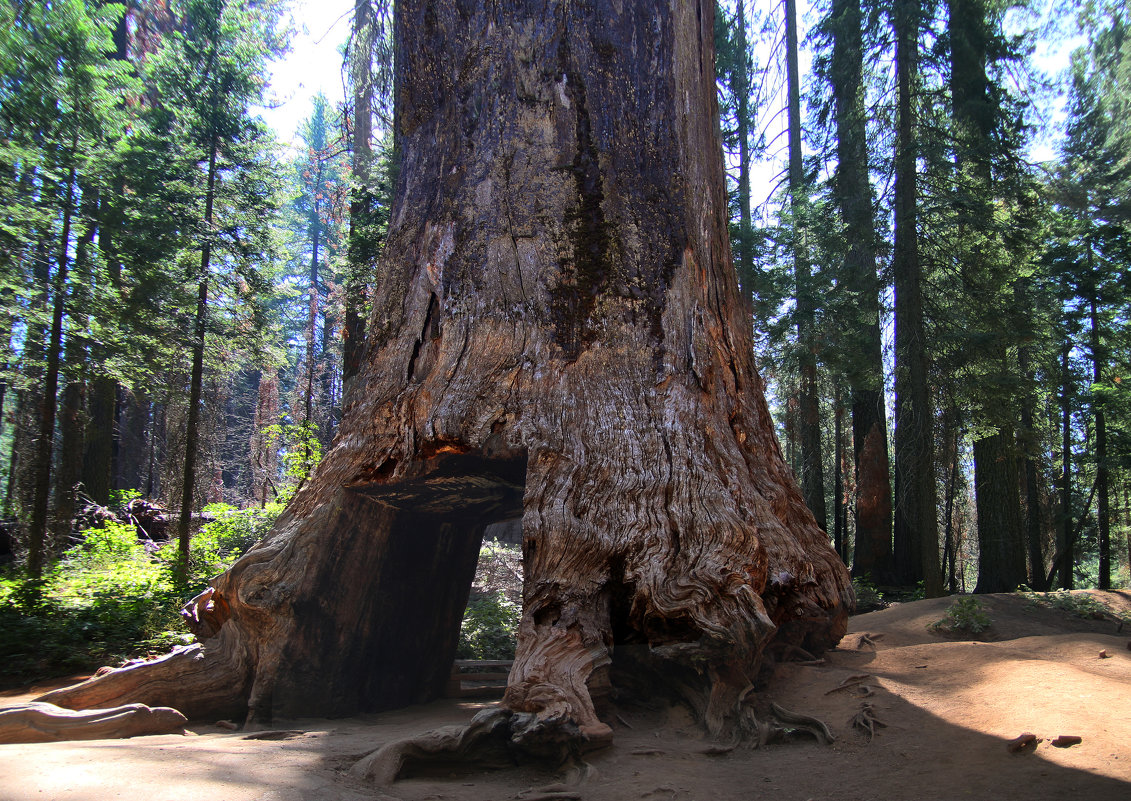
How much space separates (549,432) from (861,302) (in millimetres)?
10559

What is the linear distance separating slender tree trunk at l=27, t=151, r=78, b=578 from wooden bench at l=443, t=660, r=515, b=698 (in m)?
6.17

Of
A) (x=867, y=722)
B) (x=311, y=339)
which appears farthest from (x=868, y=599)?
(x=311, y=339)

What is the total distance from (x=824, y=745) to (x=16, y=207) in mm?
11974

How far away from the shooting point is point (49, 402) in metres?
10.1

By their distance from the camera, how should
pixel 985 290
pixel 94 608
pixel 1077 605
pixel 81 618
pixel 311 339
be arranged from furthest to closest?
pixel 311 339, pixel 985 290, pixel 1077 605, pixel 94 608, pixel 81 618

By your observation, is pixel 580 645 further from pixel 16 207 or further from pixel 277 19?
pixel 277 19

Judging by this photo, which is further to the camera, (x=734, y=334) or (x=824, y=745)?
(x=734, y=334)

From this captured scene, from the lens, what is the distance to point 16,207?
1016cm

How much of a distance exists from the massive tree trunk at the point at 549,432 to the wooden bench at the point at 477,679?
41 cm

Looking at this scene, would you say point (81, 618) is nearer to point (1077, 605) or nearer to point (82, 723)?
point (82, 723)

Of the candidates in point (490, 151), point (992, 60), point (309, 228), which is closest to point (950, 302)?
point (992, 60)

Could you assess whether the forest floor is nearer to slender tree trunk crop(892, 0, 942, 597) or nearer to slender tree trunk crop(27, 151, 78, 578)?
slender tree trunk crop(892, 0, 942, 597)

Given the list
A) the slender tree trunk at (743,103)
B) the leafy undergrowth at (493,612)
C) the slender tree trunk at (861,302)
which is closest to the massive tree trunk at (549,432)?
the leafy undergrowth at (493,612)

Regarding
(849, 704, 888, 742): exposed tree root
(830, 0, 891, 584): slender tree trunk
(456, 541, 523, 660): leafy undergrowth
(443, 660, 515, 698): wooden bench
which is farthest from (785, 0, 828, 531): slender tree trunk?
(849, 704, 888, 742): exposed tree root
